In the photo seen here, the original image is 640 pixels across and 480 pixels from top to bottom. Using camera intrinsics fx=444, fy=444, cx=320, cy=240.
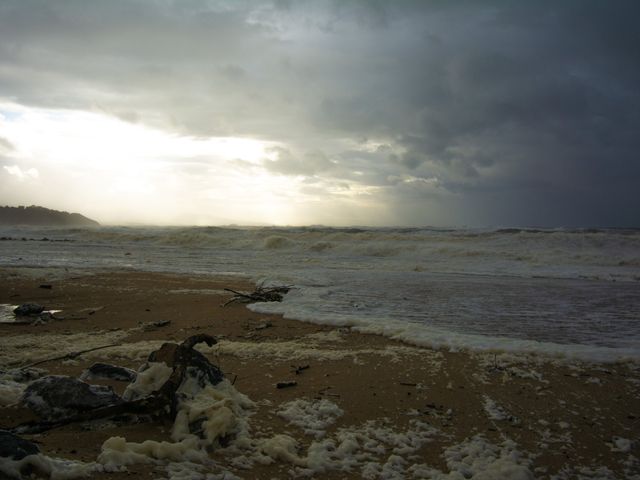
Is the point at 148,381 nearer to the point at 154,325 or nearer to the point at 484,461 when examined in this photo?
the point at 484,461

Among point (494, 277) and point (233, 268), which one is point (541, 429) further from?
point (233, 268)

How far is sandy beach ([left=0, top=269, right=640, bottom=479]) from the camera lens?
2.95 metres

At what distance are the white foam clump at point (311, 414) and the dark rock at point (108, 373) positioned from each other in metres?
1.60

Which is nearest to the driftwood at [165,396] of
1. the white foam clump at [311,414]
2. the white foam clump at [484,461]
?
A: the white foam clump at [311,414]

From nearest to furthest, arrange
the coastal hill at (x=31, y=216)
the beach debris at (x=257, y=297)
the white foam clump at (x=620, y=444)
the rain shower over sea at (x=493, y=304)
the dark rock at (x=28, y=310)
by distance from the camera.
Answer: the white foam clump at (x=620, y=444), the rain shower over sea at (x=493, y=304), the dark rock at (x=28, y=310), the beach debris at (x=257, y=297), the coastal hill at (x=31, y=216)

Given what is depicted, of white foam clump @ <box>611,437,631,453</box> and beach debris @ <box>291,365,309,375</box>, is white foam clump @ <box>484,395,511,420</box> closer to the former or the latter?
white foam clump @ <box>611,437,631,453</box>

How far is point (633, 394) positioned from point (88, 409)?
4.99 m

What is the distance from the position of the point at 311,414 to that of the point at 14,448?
2193 millimetres

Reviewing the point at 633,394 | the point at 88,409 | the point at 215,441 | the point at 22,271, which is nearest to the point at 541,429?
the point at 633,394

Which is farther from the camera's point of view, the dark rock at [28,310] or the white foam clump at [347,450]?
the dark rock at [28,310]

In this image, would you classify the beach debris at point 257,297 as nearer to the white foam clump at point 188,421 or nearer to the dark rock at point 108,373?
the dark rock at point 108,373

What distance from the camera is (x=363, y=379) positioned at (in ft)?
15.6

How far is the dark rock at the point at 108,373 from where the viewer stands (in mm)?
4305

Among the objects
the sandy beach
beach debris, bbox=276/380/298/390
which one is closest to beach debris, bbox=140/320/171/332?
the sandy beach
